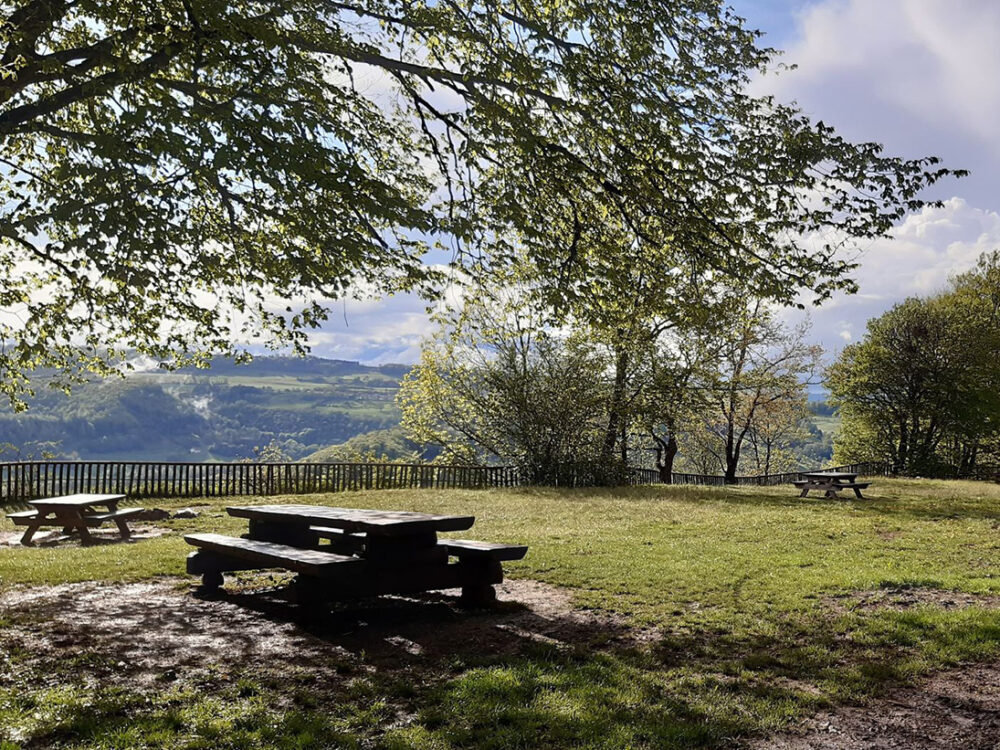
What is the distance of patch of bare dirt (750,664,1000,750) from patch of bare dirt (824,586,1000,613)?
2051 mm

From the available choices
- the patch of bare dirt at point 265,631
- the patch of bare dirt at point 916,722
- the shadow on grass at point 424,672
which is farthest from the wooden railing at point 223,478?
the patch of bare dirt at point 916,722

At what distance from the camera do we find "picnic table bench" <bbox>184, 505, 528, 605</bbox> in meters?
6.23

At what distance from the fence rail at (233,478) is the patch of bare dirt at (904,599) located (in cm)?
1721

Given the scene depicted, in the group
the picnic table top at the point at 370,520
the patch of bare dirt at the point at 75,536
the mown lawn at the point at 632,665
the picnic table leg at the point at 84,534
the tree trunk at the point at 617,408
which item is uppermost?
the tree trunk at the point at 617,408

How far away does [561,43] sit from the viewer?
909 cm

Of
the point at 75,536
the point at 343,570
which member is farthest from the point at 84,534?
the point at 343,570

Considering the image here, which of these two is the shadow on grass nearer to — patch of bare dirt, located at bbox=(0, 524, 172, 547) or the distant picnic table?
patch of bare dirt, located at bbox=(0, 524, 172, 547)

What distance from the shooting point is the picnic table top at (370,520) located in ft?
20.8

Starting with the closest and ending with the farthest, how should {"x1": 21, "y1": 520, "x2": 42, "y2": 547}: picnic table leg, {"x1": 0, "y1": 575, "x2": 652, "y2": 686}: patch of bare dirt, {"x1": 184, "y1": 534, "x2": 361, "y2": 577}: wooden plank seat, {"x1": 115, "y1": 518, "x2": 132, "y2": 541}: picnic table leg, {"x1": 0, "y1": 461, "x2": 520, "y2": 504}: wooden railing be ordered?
{"x1": 0, "y1": 575, "x2": 652, "y2": 686}: patch of bare dirt, {"x1": 184, "y1": 534, "x2": 361, "y2": 577}: wooden plank seat, {"x1": 21, "y1": 520, "x2": 42, "y2": 547}: picnic table leg, {"x1": 115, "y1": 518, "x2": 132, "y2": 541}: picnic table leg, {"x1": 0, "y1": 461, "x2": 520, "y2": 504}: wooden railing

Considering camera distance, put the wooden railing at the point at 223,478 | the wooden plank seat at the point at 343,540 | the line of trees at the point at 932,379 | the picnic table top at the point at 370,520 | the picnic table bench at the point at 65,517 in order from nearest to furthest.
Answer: the picnic table top at the point at 370,520
the wooden plank seat at the point at 343,540
the picnic table bench at the point at 65,517
the wooden railing at the point at 223,478
the line of trees at the point at 932,379

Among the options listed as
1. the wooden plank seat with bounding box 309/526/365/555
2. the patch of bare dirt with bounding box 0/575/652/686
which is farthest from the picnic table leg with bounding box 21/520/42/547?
the wooden plank seat with bounding box 309/526/365/555

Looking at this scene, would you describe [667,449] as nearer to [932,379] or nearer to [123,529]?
[932,379]

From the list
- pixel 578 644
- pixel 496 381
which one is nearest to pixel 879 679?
pixel 578 644

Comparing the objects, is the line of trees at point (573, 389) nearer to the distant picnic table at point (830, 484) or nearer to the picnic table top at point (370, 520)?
the distant picnic table at point (830, 484)
